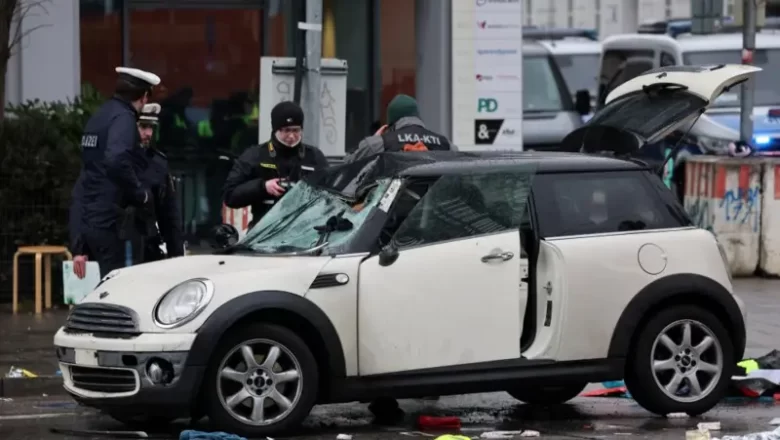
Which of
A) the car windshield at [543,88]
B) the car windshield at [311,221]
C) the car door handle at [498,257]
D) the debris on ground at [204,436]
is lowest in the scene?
the debris on ground at [204,436]

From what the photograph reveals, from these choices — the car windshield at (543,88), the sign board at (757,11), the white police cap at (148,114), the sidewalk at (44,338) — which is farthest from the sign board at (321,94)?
the car windshield at (543,88)

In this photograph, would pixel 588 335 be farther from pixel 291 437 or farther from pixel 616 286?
pixel 291 437

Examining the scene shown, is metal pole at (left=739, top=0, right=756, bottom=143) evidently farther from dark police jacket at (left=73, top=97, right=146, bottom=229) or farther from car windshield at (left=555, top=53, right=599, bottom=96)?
car windshield at (left=555, top=53, right=599, bottom=96)

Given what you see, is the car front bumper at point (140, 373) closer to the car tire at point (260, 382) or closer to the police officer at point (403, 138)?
the car tire at point (260, 382)

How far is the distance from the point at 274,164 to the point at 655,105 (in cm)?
248

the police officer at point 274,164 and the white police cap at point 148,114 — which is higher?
the white police cap at point 148,114

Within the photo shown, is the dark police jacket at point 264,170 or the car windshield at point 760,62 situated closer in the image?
the dark police jacket at point 264,170

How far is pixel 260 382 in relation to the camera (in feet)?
29.2

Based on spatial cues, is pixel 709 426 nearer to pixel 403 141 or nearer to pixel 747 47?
pixel 403 141

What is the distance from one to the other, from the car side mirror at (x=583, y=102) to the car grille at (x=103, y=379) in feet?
62.8

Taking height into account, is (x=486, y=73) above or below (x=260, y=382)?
above

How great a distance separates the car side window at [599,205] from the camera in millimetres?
9617

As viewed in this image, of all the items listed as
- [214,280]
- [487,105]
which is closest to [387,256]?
[214,280]

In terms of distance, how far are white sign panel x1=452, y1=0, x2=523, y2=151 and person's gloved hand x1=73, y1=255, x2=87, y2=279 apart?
28.4 ft
